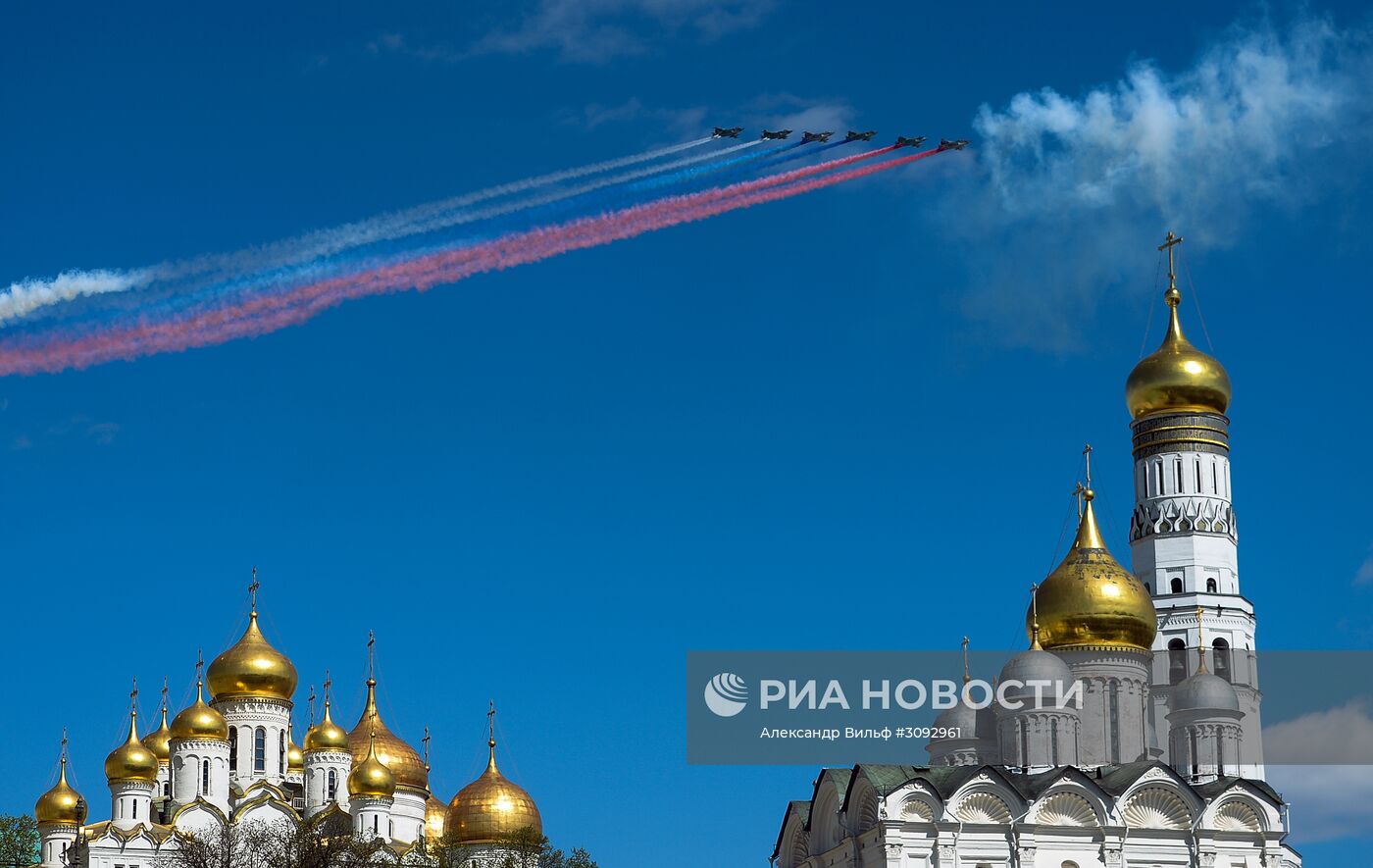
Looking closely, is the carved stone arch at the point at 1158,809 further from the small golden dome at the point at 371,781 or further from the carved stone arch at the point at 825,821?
the small golden dome at the point at 371,781

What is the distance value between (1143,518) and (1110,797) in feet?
41.1

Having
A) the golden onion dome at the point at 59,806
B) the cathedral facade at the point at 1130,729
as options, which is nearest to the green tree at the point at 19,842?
the golden onion dome at the point at 59,806

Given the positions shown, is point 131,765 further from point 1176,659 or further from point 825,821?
point 1176,659

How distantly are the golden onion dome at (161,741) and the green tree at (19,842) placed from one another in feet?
17.7

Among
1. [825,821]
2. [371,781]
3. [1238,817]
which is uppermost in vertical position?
[371,781]

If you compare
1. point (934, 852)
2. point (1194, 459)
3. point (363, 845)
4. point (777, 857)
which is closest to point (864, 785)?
point (934, 852)

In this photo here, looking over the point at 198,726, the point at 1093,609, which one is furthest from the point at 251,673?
the point at 1093,609

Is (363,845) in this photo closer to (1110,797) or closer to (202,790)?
(202,790)

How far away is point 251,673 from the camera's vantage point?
59.8 meters

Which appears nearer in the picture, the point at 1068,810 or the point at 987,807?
the point at 987,807

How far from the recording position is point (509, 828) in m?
59.2

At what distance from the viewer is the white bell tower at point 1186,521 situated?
59.1 metres

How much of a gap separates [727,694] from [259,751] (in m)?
14.3

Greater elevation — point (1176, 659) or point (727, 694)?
point (1176, 659)
